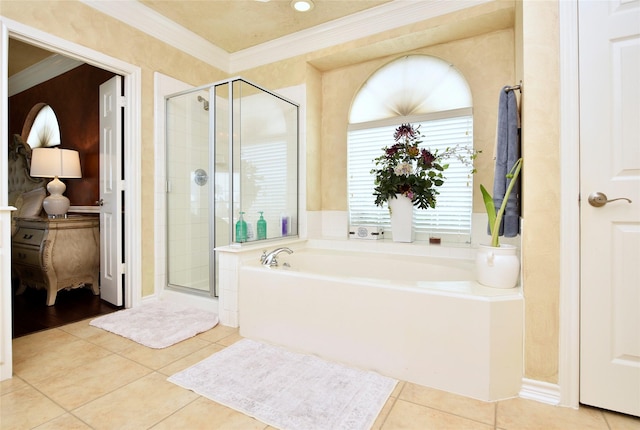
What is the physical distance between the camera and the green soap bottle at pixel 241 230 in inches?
102

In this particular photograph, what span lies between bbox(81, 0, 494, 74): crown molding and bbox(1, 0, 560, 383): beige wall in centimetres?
6

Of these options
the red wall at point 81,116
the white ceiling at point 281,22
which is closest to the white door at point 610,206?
the white ceiling at point 281,22

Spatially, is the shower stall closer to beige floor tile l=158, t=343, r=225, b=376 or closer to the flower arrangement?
beige floor tile l=158, t=343, r=225, b=376

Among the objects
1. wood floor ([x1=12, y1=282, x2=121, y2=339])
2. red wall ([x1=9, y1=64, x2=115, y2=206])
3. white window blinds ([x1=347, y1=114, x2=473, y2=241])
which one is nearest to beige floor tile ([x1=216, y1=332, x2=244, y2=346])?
wood floor ([x1=12, y1=282, x2=121, y2=339])

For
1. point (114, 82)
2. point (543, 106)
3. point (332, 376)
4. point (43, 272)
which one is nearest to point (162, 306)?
point (43, 272)

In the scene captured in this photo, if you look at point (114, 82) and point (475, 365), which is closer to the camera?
point (475, 365)

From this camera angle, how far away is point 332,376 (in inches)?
67.2

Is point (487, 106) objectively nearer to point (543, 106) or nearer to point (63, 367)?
point (543, 106)

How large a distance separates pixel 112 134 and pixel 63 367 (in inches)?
75.7

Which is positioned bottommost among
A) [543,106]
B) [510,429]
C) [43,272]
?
[510,429]

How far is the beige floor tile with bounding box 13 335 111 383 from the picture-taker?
68.7 inches

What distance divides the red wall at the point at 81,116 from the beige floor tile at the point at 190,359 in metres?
2.33

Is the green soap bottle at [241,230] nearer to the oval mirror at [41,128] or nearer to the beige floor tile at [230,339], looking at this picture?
the beige floor tile at [230,339]

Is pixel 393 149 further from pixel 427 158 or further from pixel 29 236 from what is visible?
pixel 29 236
